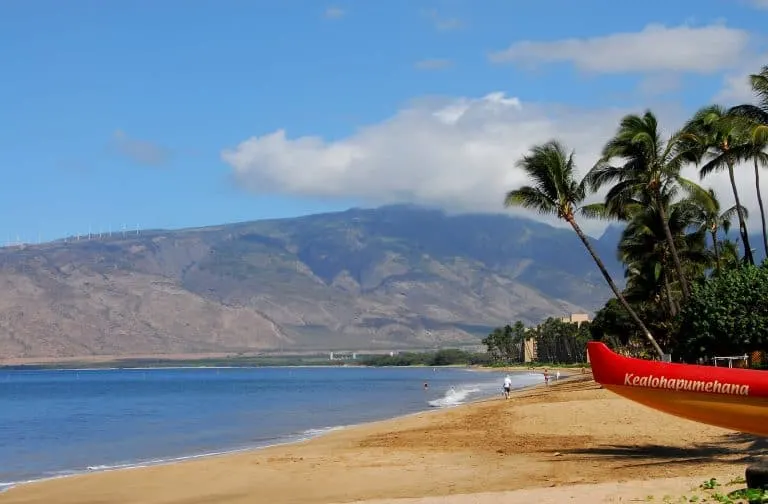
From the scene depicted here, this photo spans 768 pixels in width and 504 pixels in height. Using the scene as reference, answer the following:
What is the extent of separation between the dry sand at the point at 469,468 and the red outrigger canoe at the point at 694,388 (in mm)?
848

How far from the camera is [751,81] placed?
3497 cm

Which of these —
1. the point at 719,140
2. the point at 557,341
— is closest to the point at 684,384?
the point at 719,140

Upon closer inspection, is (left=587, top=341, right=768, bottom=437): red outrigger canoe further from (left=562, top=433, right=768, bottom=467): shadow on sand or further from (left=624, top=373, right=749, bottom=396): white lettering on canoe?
(left=562, top=433, right=768, bottom=467): shadow on sand

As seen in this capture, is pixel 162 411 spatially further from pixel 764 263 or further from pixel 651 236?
pixel 764 263

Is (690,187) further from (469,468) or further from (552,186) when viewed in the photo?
(469,468)

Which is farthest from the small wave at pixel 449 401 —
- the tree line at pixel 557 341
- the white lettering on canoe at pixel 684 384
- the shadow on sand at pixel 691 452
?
the tree line at pixel 557 341

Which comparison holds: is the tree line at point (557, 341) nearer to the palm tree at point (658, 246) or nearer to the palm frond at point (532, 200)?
the palm tree at point (658, 246)

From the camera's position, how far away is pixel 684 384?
1877 cm

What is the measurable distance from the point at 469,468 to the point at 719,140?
25005 millimetres

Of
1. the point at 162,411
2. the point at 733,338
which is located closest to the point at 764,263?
the point at 733,338

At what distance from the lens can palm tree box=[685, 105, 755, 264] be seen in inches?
1527

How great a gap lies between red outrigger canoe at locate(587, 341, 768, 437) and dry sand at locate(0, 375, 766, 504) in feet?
2.78

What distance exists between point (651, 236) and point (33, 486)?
35912 mm

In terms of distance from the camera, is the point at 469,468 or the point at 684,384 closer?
the point at 684,384
